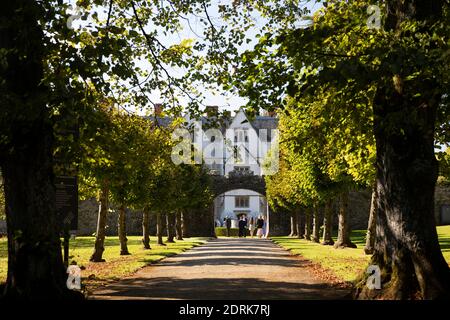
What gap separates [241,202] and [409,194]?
82396 mm

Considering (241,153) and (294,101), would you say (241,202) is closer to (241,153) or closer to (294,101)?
(241,153)

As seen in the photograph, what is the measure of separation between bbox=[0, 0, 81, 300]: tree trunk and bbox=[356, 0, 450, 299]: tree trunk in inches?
189

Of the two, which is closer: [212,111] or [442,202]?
[212,111]

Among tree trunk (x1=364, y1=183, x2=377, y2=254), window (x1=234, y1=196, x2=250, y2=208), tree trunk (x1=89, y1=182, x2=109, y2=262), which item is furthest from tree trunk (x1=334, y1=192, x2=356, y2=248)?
window (x1=234, y1=196, x2=250, y2=208)

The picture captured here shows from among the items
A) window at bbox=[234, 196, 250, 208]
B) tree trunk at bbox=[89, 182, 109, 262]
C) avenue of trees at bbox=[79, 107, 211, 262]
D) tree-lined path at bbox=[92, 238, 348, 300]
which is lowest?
tree-lined path at bbox=[92, 238, 348, 300]

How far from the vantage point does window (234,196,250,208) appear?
90.8 meters

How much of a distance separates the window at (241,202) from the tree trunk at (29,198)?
8228 cm

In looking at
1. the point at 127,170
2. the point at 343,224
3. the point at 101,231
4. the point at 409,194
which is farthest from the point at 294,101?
the point at 343,224

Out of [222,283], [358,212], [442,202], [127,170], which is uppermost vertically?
[442,202]

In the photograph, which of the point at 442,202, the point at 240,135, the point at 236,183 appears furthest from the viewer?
the point at 240,135

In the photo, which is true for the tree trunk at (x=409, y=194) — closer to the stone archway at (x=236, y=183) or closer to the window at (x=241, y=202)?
the stone archway at (x=236, y=183)

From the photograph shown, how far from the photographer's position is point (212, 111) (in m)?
11.3

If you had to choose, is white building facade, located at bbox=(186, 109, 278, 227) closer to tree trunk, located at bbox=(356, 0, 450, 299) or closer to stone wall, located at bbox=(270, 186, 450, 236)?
stone wall, located at bbox=(270, 186, 450, 236)

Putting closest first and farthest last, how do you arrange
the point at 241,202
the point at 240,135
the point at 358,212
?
the point at 358,212 < the point at 240,135 < the point at 241,202
